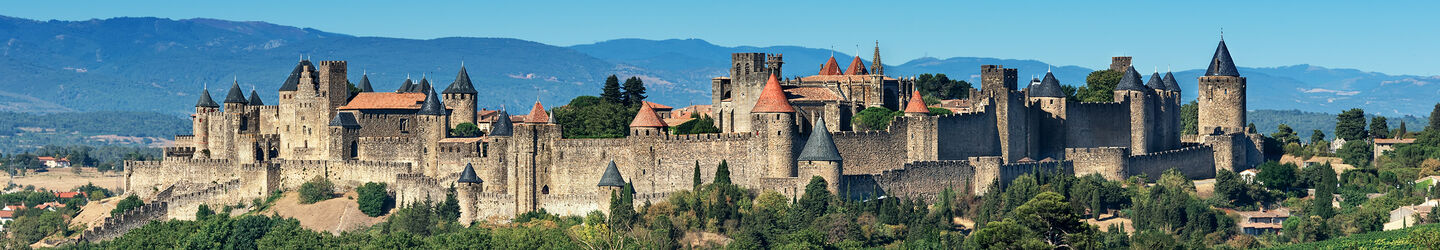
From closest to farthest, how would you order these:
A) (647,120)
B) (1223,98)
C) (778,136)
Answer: (778,136)
(647,120)
(1223,98)

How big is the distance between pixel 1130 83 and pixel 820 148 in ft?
49.9

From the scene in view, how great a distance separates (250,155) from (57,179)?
72770 millimetres

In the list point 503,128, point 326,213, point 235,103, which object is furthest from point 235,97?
point 503,128

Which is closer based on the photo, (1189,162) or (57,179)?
(1189,162)

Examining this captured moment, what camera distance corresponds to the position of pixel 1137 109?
6844 centimetres

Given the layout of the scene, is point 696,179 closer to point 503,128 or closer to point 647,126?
point 647,126

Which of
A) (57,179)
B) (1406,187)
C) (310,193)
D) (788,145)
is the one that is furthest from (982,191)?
(57,179)

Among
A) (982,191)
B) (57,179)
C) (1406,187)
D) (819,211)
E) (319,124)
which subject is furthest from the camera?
(57,179)

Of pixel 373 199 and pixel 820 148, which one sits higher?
pixel 820 148

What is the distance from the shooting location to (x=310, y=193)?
69.7m

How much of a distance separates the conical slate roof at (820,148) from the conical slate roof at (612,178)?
6057 millimetres

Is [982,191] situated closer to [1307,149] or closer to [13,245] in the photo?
[1307,149]

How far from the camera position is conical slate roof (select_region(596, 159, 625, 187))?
61.6 meters

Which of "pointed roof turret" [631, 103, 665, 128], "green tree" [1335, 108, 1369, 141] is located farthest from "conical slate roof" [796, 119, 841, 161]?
"green tree" [1335, 108, 1369, 141]
